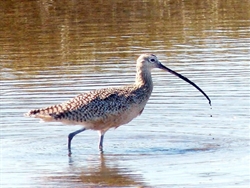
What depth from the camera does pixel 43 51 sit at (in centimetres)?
1867

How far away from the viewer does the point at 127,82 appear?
51.0ft

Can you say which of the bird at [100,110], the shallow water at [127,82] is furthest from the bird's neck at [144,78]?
the shallow water at [127,82]

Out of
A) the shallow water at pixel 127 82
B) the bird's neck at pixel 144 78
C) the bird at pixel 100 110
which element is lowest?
the shallow water at pixel 127 82

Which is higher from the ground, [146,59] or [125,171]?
[146,59]

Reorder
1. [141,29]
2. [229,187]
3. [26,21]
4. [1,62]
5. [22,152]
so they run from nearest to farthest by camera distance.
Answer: [229,187], [22,152], [1,62], [141,29], [26,21]

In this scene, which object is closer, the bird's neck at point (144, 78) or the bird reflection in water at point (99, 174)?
the bird reflection in water at point (99, 174)

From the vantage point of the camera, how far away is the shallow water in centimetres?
1110

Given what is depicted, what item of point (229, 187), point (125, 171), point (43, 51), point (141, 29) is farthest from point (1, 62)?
point (229, 187)

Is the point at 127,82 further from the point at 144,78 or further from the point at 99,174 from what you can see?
the point at 99,174

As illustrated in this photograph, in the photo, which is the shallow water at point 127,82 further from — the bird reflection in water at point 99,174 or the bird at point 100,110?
the bird at point 100,110

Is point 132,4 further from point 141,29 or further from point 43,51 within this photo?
point 43,51

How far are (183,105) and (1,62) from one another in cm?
477

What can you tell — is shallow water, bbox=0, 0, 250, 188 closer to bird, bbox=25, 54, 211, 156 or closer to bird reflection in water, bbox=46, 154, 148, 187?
bird reflection in water, bbox=46, 154, 148, 187

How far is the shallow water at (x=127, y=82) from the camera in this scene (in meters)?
11.1
